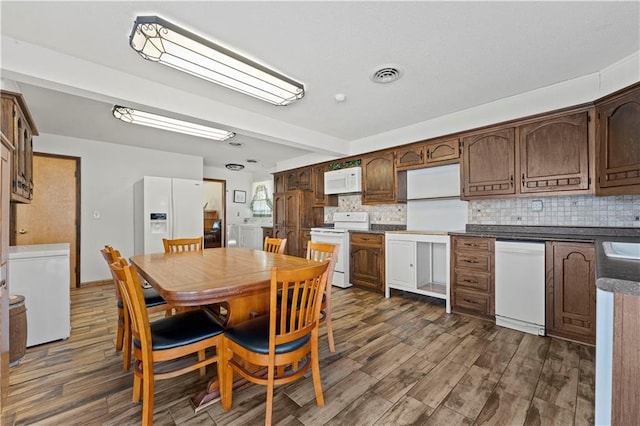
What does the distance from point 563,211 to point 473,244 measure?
946 mm

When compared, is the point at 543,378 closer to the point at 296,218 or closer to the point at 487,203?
the point at 487,203

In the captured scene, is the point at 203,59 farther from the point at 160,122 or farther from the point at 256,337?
the point at 256,337

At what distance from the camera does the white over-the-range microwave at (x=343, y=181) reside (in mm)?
4484

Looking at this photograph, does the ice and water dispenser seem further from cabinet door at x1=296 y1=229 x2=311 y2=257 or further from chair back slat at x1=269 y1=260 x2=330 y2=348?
chair back slat at x1=269 y1=260 x2=330 y2=348

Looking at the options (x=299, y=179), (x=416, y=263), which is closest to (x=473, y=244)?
(x=416, y=263)

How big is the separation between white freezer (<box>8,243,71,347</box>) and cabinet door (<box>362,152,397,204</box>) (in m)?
3.71

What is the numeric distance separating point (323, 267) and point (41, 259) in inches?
109

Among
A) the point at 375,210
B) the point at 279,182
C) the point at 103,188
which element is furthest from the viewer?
the point at 279,182

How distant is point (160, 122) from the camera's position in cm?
325

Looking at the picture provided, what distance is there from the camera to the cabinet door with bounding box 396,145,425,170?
12.1 feet

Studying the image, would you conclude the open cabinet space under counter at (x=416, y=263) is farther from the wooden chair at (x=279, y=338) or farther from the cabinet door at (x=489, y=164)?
the wooden chair at (x=279, y=338)

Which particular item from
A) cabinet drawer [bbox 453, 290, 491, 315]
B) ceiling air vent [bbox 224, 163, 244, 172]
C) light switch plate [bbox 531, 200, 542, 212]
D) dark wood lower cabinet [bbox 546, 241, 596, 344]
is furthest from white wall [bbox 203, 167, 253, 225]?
dark wood lower cabinet [bbox 546, 241, 596, 344]

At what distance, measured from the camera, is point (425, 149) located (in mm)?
3635

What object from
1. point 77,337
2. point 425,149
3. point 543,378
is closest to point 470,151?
point 425,149
